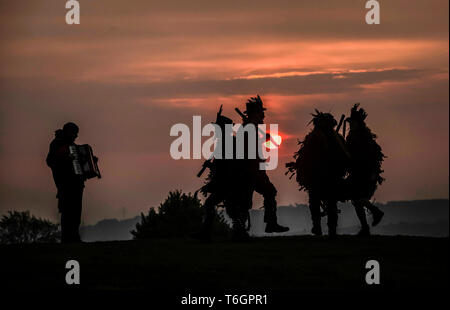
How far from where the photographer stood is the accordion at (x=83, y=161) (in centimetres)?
3023

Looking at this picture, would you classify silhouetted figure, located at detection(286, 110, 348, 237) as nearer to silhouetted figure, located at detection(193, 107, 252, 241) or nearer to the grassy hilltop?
the grassy hilltop

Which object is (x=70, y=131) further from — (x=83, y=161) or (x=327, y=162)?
(x=327, y=162)

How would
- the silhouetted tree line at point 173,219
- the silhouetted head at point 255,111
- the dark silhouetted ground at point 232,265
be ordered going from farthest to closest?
the silhouetted tree line at point 173,219 → the silhouetted head at point 255,111 → the dark silhouetted ground at point 232,265

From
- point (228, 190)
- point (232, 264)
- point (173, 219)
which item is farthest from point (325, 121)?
point (173, 219)

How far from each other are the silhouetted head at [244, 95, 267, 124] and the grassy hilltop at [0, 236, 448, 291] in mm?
3122

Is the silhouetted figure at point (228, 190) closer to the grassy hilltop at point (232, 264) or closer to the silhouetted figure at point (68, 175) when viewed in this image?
the grassy hilltop at point (232, 264)

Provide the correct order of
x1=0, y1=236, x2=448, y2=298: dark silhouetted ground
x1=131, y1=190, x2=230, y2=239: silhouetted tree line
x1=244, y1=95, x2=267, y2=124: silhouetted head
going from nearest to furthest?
x1=0, y1=236, x2=448, y2=298: dark silhouetted ground, x1=244, y1=95, x2=267, y2=124: silhouetted head, x1=131, y1=190, x2=230, y2=239: silhouetted tree line

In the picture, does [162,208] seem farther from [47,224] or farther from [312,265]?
[312,265]

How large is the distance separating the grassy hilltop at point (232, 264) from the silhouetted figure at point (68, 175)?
4.69 feet

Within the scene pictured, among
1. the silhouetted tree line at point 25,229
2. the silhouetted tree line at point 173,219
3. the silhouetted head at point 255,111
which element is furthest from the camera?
the silhouetted tree line at point 25,229

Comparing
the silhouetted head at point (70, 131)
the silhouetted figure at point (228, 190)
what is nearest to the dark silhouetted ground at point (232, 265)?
the silhouetted figure at point (228, 190)

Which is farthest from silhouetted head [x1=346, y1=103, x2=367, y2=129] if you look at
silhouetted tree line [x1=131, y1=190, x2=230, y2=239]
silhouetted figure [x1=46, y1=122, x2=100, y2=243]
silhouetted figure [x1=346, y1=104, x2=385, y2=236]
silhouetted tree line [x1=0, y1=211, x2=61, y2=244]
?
silhouetted tree line [x1=0, y1=211, x2=61, y2=244]

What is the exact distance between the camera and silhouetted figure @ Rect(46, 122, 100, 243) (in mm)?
30281

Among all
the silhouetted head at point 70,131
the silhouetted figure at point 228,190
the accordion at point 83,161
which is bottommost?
the silhouetted figure at point 228,190
